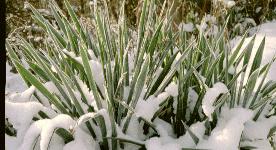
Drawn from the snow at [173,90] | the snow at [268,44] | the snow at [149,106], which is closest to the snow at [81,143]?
the snow at [149,106]

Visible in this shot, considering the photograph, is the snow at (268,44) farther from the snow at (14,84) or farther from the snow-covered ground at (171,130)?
the snow at (14,84)

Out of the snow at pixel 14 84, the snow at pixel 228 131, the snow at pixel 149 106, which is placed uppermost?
the snow at pixel 149 106

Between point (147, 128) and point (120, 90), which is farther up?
point (120, 90)

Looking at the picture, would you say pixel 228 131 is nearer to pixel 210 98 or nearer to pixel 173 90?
pixel 210 98

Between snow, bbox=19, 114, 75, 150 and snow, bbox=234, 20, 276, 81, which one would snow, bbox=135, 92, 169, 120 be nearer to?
snow, bbox=19, 114, 75, 150

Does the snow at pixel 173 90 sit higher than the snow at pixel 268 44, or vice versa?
the snow at pixel 173 90

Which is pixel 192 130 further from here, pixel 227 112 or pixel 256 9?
pixel 256 9

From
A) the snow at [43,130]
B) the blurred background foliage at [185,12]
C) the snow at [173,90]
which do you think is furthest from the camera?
the blurred background foliage at [185,12]
